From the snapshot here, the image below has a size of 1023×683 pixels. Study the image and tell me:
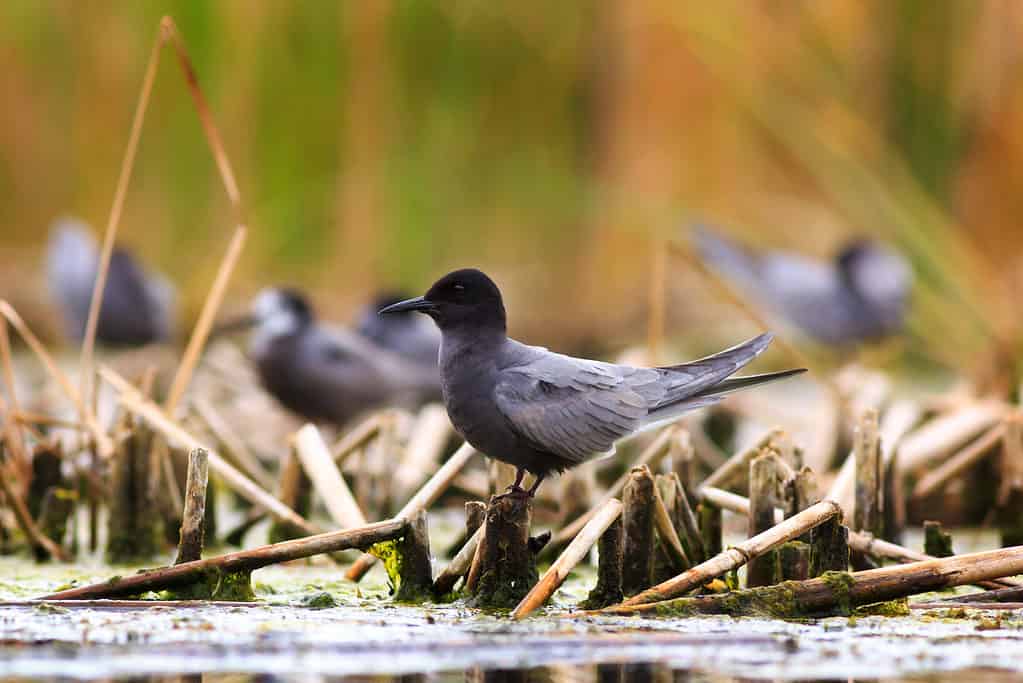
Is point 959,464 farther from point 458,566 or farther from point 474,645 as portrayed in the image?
point 474,645

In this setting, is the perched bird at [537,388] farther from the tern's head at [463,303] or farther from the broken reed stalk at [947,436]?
the broken reed stalk at [947,436]

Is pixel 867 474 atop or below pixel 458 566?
atop

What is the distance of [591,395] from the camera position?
4.87 meters

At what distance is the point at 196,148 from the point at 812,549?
290 inches

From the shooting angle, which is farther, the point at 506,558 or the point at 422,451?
the point at 422,451

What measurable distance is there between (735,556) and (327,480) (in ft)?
5.47

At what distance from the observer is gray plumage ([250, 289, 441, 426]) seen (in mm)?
8969

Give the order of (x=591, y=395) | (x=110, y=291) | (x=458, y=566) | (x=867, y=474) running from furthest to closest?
(x=110, y=291) → (x=867, y=474) → (x=591, y=395) → (x=458, y=566)

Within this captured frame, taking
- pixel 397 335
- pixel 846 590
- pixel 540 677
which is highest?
pixel 397 335

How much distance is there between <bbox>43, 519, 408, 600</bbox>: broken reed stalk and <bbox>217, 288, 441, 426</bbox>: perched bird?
181 inches

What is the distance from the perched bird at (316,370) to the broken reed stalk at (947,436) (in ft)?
10.3

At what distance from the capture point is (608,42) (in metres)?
12.5

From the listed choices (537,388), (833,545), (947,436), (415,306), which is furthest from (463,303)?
(947,436)

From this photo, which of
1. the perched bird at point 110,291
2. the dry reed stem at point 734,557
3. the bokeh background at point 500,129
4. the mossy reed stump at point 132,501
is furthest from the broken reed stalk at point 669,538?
the perched bird at point 110,291
